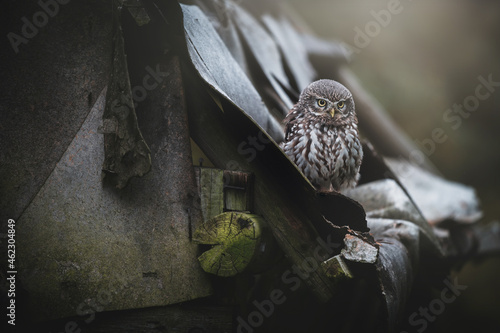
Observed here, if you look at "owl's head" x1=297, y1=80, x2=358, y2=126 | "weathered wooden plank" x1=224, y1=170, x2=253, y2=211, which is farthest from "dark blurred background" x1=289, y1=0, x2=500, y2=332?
"weathered wooden plank" x1=224, y1=170, x2=253, y2=211

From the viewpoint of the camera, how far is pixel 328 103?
374 cm

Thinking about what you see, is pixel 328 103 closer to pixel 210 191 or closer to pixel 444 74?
pixel 210 191

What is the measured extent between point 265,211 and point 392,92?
11.6 meters

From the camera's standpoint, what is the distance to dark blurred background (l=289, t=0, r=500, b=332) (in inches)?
501

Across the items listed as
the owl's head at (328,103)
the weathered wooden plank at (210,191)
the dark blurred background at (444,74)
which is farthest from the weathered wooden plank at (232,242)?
the dark blurred background at (444,74)

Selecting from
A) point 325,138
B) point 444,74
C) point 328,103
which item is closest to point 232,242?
point 325,138

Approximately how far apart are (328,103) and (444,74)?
11.6 metres

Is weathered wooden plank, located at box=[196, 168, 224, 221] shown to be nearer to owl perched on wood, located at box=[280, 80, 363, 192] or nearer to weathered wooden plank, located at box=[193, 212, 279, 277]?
weathered wooden plank, located at box=[193, 212, 279, 277]

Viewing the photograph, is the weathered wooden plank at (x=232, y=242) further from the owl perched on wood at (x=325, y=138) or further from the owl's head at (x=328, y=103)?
the owl's head at (x=328, y=103)

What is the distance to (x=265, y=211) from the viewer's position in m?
3.03

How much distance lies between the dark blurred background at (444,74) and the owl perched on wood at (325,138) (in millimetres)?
9220

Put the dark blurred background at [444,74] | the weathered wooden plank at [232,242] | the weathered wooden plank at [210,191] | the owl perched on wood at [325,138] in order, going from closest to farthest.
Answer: the weathered wooden plank at [232,242], the weathered wooden plank at [210,191], the owl perched on wood at [325,138], the dark blurred background at [444,74]

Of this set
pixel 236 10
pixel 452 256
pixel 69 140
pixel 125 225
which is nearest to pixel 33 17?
pixel 69 140

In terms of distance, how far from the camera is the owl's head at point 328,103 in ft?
12.2
